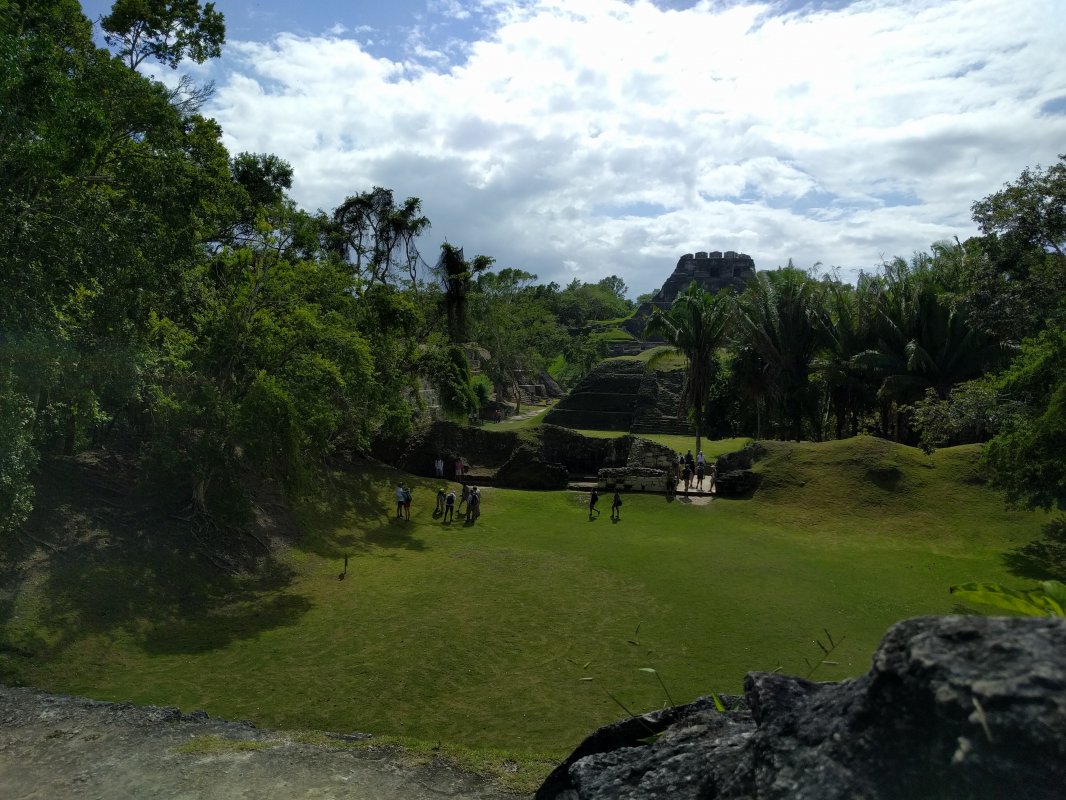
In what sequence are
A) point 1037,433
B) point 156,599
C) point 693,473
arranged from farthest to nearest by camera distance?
point 693,473, point 1037,433, point 156,599

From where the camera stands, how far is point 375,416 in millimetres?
20547

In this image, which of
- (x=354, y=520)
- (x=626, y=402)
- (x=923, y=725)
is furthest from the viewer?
(x=626, y=402)

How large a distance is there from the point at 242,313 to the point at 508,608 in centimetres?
832

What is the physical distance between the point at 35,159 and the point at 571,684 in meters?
10.0

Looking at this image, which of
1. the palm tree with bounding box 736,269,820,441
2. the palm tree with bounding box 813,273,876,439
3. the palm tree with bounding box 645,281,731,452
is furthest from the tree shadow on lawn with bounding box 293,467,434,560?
the palm tree with bounding box 813,273,876,439

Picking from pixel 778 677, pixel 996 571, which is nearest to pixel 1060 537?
pixel 996 571

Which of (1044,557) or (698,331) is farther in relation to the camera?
(698,331)

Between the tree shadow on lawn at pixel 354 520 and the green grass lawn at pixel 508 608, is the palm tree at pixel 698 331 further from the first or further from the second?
the tree shadow on lawn at pixel 354 520

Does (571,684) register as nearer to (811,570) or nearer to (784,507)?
(811,570)

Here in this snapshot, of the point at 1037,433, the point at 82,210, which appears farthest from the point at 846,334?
the point at 82,210

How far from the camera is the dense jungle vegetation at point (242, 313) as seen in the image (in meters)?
9.90

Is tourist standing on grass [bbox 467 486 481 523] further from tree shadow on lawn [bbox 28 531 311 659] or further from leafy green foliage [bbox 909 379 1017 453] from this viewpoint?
leafy green foliage [bbox 909 379 1017 453]

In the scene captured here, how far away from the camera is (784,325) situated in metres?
29.3

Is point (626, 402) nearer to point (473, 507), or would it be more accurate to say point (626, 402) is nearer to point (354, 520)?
point (473, 507)
